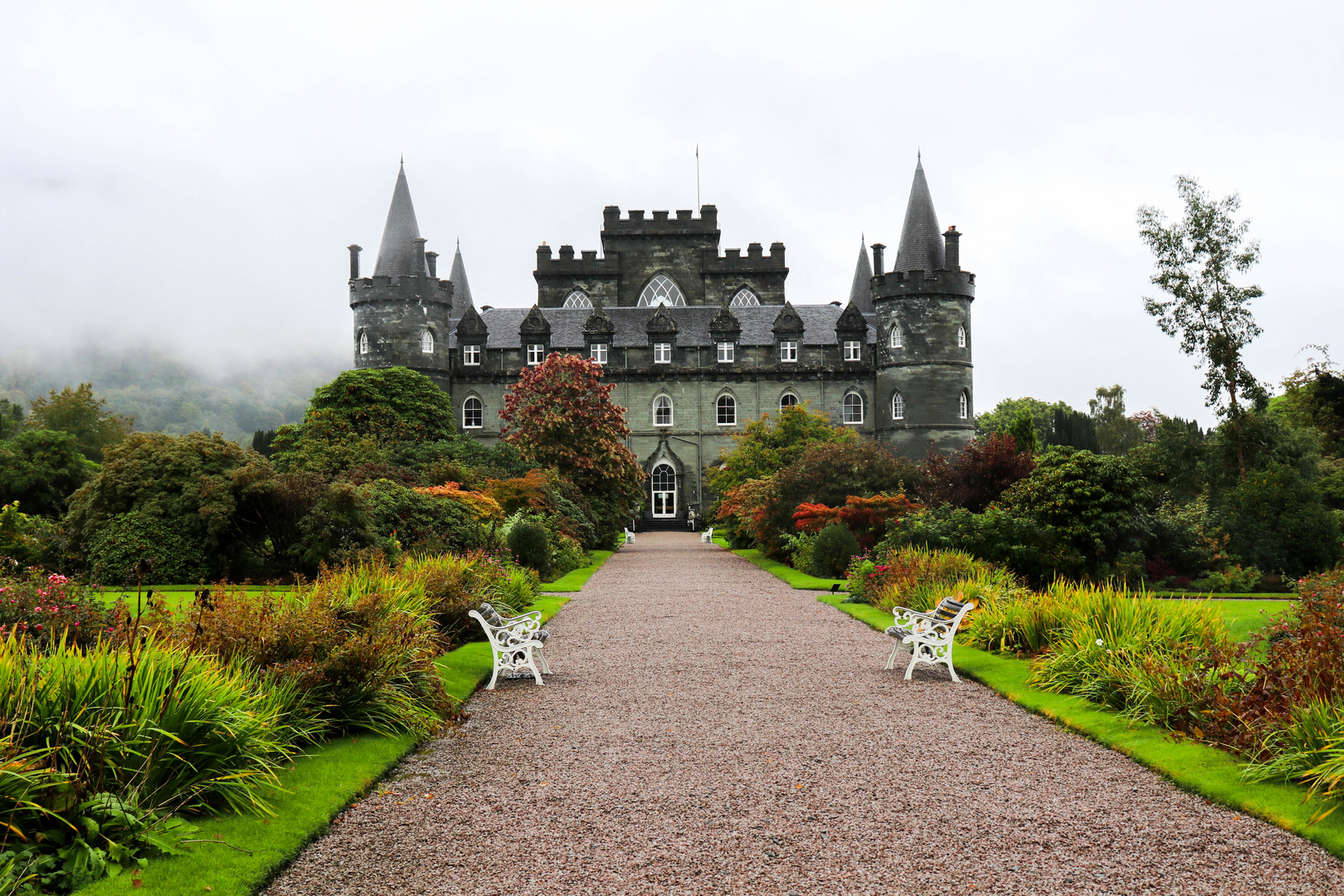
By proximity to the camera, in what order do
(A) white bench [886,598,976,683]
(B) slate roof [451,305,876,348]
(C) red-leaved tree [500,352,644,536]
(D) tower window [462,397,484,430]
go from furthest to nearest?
1. (B) slate roof [451,305,876,348]
2. (D) tower window [462,397,484,430]
3. (C) red-leaved tree [500,352,644,536]
4. (A) white bench [886,598,976,683]

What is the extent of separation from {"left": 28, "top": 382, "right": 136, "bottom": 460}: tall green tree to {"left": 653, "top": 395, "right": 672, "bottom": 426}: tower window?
29182 millimetres

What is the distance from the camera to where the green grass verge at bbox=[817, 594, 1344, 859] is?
5.14 metres

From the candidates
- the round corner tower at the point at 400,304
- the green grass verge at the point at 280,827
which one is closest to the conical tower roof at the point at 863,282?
the round corner tower at the point at 400,304

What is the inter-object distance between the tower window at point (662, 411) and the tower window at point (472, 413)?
8774 millimetres

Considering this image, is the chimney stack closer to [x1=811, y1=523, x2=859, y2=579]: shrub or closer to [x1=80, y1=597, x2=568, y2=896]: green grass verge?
[x1=811, y1=523, x2=859, y2=579]: shrub

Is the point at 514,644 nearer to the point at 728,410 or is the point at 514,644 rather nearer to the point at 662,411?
the point at 662,411

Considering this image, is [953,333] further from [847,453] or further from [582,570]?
[582,570]

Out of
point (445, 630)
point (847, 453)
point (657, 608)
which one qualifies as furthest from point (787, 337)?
point (445, 630)

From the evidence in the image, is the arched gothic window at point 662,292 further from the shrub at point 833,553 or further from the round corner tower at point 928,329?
the shrub at point 833,553

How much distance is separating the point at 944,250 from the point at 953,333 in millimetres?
3849

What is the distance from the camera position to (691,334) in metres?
49.9

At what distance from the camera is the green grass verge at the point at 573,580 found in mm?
18094

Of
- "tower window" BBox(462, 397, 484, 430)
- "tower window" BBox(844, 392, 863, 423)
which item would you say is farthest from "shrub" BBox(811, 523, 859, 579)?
"tower window" BBox(462, 397, 484, 430)

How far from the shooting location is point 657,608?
15016mm
